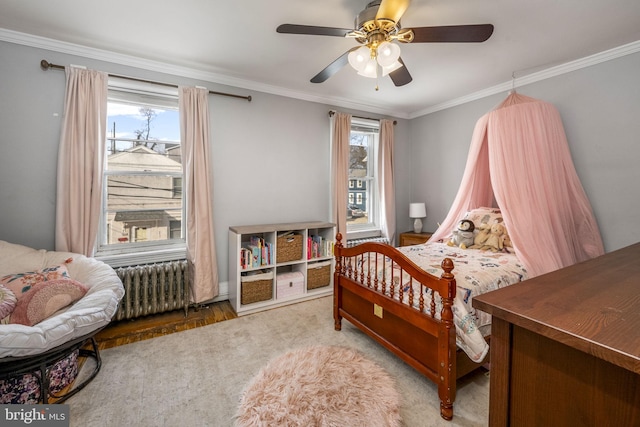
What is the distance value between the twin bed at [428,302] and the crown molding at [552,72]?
2035 millimetres

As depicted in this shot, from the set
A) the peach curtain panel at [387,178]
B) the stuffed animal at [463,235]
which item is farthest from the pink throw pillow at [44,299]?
the peach curtain panel at [387,178]

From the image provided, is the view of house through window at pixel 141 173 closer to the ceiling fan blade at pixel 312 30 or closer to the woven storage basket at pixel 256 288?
the woven storage basket at pixel 256 288

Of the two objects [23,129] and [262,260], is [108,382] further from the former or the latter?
[23,129]

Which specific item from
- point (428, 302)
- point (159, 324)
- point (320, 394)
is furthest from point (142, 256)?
point (428, 302)

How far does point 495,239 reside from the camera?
2.82m

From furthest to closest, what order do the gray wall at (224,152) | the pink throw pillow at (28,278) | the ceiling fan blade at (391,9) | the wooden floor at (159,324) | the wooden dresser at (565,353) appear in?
the wooden floor at (159,324) < the gray wall at (224,152) < the pink throw pillow at (28,278) < the ceiling fan blade at (391,9) < the wooden dresser at (565,353)

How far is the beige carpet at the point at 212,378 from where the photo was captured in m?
1.64

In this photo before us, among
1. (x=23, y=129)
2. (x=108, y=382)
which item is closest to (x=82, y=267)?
(x=108, y=382)

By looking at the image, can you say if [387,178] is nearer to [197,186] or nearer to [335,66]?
[335,66]

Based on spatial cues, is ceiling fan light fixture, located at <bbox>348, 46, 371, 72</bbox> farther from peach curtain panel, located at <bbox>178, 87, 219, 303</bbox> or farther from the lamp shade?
the lamp shade

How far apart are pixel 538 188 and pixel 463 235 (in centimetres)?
80

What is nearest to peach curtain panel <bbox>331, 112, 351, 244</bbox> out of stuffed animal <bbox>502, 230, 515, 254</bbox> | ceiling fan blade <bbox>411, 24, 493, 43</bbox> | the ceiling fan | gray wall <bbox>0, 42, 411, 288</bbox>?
gray wall <bbox>0, 42, 411, 288</bbox>

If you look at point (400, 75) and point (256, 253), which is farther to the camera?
point (256, 253)

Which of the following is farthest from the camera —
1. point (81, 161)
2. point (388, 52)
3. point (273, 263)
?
point (273, 263)
